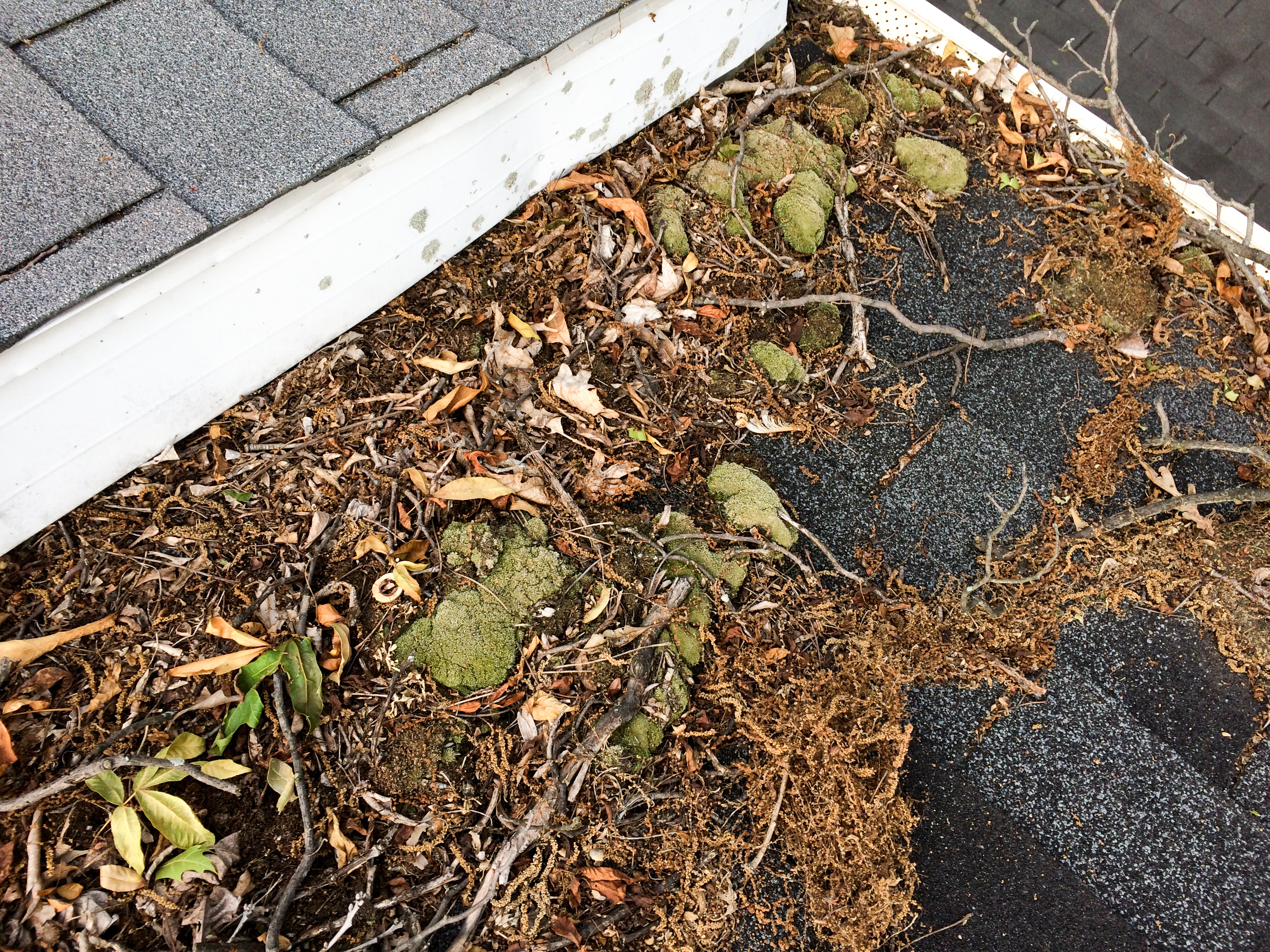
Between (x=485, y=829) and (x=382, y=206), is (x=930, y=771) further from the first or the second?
(x=382, y=206)

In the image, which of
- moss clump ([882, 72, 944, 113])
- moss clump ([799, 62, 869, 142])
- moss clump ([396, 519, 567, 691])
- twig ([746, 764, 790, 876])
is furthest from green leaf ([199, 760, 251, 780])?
moss clump ([882, 72, 944, 113])

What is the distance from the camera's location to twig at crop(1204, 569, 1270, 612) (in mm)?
2760

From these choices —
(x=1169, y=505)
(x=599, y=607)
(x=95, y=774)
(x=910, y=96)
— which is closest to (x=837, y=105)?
(x=910, y=96)

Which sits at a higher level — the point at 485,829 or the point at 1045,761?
the point at 1045,761

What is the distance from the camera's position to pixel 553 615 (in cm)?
241

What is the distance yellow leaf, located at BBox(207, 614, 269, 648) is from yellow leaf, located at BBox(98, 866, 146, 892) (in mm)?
613

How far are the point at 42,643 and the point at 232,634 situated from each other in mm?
523

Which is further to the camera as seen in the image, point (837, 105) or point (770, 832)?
point (837, 105)

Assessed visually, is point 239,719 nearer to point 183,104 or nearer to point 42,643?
point 42,643

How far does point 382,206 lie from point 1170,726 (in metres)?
3.20

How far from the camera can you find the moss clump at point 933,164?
11.8ft

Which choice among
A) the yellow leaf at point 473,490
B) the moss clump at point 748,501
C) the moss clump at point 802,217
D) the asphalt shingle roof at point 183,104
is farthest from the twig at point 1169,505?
the asphalt shingle roof at point 183,104

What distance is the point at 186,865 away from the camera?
1.98 m

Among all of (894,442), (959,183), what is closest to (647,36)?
(959,183)
